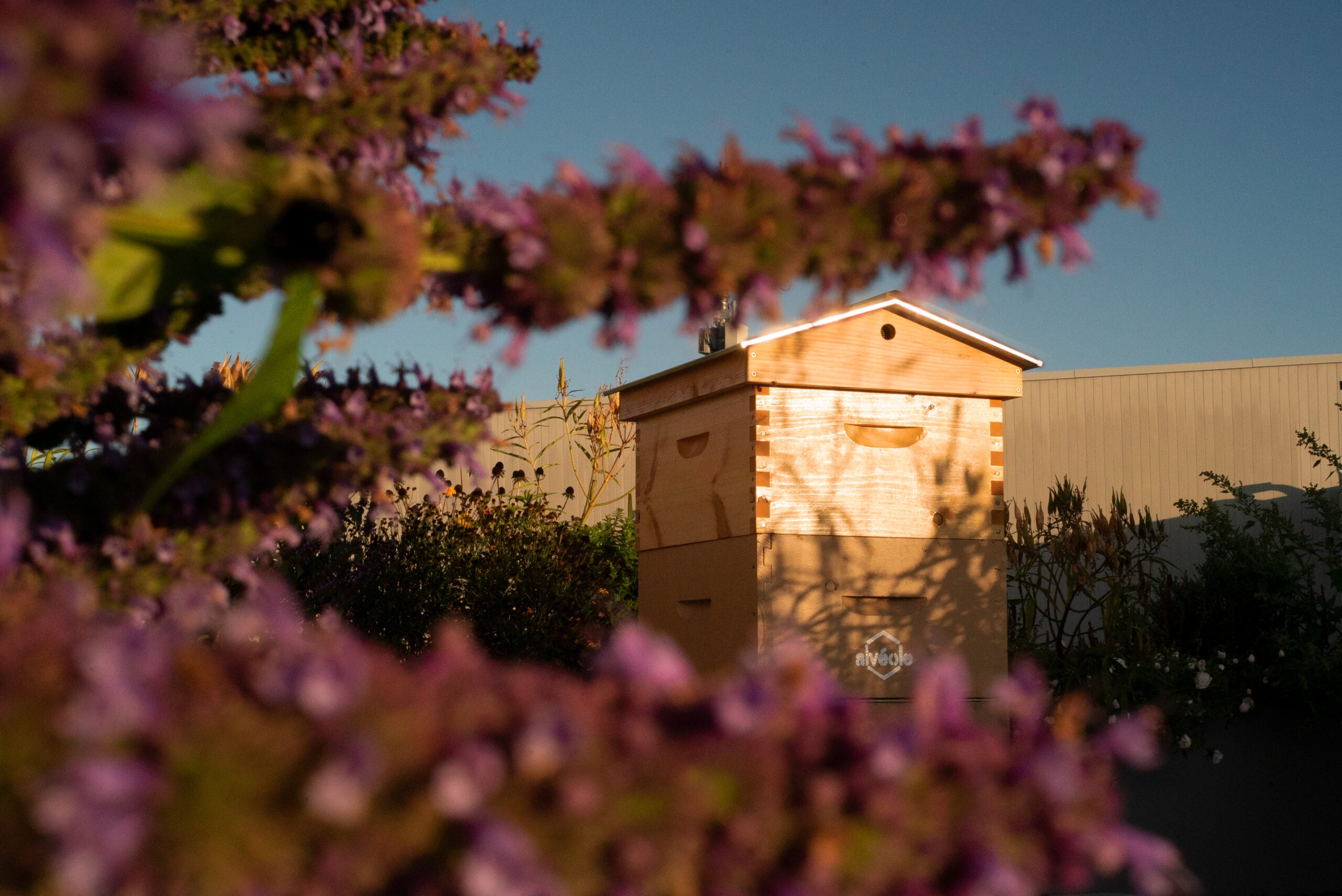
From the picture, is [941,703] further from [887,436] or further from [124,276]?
[887,436]

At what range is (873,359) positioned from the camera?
194 inches

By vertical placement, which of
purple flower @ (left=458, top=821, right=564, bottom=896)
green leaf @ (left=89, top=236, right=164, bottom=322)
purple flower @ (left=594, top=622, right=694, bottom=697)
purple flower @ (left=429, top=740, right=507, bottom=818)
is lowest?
purple flower @ (left=458, top=821, right=564, bottom=896)

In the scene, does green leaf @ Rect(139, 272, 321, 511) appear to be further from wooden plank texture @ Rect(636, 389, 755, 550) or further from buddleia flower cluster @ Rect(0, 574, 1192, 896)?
wooden plank texture @ Rect(636, 389, 755, 550)

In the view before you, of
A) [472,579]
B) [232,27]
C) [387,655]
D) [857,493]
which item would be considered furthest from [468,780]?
[472,579]

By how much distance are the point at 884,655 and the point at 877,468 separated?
2.79 feet

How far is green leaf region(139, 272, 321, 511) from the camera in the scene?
1.21 meters

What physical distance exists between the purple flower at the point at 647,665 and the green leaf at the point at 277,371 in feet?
1.70

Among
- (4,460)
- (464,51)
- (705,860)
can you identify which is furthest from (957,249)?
(4,460)

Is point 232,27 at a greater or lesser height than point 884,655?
greater

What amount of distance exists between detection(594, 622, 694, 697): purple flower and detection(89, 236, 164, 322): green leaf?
28.2 inches

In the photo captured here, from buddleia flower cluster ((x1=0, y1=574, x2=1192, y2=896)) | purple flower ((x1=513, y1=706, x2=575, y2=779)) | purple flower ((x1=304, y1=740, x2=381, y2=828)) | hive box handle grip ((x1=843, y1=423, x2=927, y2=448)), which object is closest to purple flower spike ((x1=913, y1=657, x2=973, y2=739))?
buddleia flower cluster ((x1=0, y1=574, x2=1192, y2=896))

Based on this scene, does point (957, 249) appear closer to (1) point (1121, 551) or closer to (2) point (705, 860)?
(2) point (705, 860)

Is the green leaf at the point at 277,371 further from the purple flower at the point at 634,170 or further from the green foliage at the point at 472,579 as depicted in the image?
the green foliage at the point at 472,579

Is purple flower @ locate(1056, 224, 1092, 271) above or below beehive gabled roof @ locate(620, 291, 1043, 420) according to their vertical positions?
below
